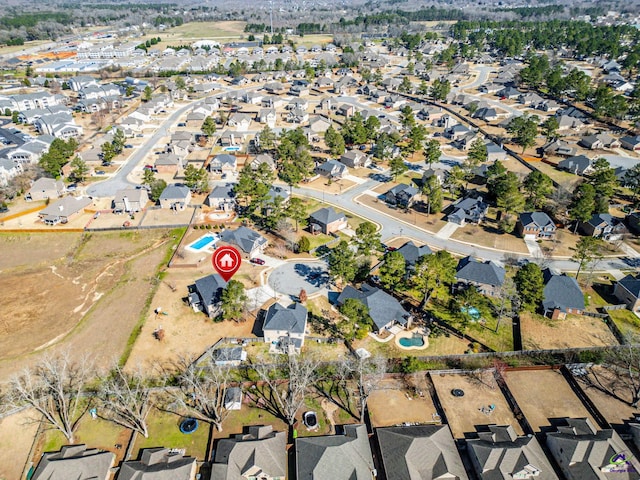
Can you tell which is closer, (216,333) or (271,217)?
(216,333)

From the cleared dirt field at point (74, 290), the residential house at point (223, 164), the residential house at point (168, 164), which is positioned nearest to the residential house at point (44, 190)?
the cleared dirt field at point (74, 290)

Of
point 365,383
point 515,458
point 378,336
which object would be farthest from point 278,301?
point 515,458

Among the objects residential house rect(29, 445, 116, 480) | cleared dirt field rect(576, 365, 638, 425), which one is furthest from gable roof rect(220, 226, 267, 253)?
cleared dirt field rect(576, 365, 638, 425)

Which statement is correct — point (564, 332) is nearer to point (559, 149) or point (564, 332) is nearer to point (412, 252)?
point (412, 252)

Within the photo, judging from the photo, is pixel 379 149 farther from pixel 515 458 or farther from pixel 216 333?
pixel 515 458

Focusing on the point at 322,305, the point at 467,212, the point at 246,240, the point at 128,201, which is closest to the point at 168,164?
the point at 128,201

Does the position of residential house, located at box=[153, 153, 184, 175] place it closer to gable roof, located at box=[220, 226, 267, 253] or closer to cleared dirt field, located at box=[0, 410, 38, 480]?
gable roof, located at box=[220, 226, 267, 253]
